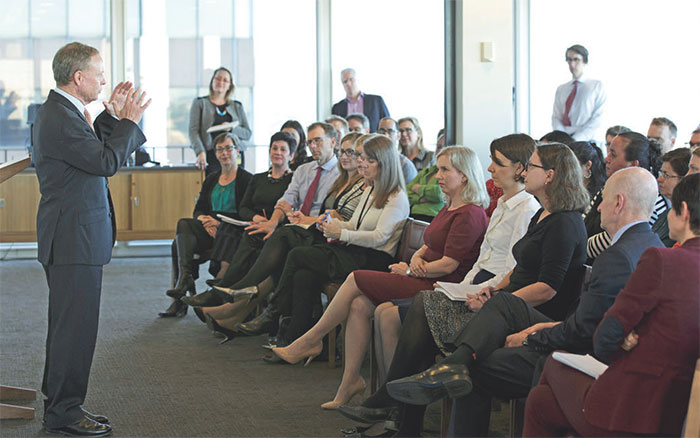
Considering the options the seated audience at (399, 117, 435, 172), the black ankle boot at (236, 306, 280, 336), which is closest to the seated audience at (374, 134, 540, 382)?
the black ankle boot at (236, 306, 280, 336)

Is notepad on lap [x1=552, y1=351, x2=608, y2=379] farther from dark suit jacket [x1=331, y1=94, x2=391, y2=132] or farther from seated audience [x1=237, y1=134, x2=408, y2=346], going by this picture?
dark suit jacket [x1=331, y1=94, x2=391, y2=132]

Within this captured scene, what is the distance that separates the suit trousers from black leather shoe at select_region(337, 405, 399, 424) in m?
1.07

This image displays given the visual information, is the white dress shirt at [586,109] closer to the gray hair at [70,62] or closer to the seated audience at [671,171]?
the seated audience at [671,171]

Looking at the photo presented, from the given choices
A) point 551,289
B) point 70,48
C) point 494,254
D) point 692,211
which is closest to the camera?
point 692,211

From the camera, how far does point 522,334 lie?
290cm

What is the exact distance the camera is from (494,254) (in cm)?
364

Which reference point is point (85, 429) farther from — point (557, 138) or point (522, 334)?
point (557, 138)

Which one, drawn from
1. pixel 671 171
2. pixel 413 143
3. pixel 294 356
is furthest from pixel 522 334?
pixel 413 143

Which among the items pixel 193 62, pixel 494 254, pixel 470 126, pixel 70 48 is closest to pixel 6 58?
pixel 193 62

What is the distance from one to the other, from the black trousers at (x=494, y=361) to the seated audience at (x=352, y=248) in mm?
1557

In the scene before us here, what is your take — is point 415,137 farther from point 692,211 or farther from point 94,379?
point 692,211

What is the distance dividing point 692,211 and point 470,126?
392 centimetres

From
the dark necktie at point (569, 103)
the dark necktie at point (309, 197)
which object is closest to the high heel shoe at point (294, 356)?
the dark necktie at point (309, 197)

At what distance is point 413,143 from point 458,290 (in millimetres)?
3767
